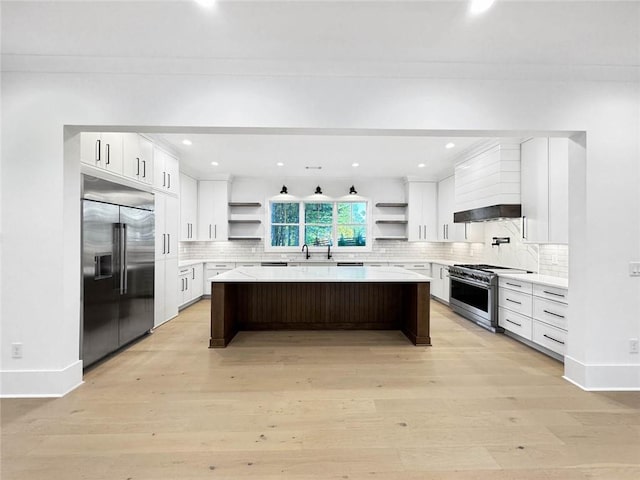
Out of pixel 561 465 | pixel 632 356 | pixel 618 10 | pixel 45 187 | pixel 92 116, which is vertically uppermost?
pixel 618 10

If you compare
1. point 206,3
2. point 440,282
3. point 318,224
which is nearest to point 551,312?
point 440,282

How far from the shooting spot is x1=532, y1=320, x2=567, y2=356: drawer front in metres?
3.27

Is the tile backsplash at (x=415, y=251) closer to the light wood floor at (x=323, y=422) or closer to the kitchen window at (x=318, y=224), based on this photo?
the kitchen window at (x=318, y=224)

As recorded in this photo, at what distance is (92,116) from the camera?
8.53 feet

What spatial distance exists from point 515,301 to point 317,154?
3633 millimetres

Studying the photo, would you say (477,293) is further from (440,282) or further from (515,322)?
(440,282)

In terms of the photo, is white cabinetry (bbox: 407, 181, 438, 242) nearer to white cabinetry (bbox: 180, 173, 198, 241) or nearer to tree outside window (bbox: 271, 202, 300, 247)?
tree outside window (bbox: 271, 202, 300, 247)

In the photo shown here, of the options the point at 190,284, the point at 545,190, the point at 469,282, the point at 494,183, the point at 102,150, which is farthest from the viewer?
the point at 190,284

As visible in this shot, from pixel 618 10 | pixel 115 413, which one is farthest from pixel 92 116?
pixel 618 10

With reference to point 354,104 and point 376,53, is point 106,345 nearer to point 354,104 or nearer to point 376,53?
point 354,104

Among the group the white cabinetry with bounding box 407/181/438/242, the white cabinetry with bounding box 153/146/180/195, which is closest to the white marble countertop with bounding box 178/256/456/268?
the white cabinetry with bounding box 407/181/438/242

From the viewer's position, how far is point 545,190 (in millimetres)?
3910

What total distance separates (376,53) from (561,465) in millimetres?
3018

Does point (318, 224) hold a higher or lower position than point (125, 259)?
higher
